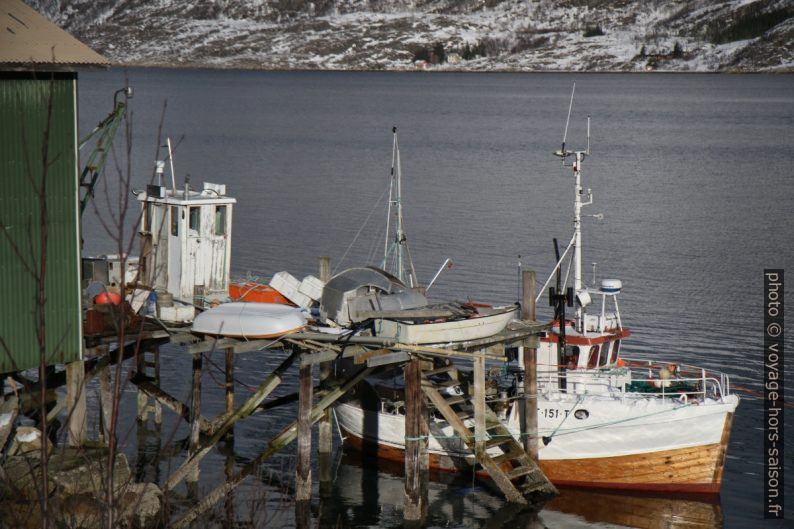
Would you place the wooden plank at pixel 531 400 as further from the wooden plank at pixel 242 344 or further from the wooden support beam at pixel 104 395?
the wooden support beam at pixel 104 395

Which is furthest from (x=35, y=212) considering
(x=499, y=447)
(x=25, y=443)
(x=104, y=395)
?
(x=499, y=447)

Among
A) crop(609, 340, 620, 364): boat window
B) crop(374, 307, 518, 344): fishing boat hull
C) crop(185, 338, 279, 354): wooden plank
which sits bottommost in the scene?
crop(609, 340, 620, 364): boat window

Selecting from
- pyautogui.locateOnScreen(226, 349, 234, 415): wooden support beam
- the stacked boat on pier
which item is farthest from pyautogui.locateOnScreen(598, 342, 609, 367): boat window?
pyautogui.locateOnScreen(226, 349, 234, 415): wooden support beam

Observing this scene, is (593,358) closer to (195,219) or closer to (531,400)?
(531,400)

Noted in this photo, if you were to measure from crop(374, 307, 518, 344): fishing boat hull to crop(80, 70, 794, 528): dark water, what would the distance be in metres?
4.56

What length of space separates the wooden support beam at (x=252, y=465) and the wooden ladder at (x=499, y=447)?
6.45 feet

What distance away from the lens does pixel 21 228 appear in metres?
25.5

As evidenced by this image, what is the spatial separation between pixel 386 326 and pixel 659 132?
11334 centimetres

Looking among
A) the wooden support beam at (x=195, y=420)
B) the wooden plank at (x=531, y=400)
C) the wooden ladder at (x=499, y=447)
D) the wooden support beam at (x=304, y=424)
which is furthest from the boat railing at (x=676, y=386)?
the wooden support beam at (x=195, y=420)

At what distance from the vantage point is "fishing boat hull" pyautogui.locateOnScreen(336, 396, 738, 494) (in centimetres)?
3159

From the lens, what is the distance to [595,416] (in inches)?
1252

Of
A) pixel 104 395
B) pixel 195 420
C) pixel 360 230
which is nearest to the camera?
pixel 104 395

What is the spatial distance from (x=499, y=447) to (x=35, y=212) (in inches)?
499

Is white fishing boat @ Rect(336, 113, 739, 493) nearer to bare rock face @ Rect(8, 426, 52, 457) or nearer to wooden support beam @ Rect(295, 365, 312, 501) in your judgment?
wooden support beam @ Rect(295, 365, 312, 501)
